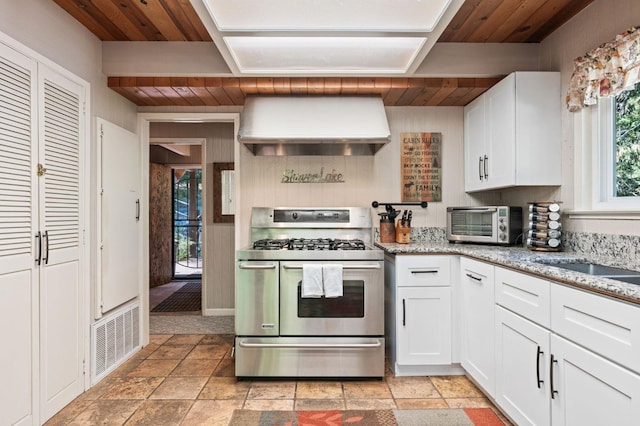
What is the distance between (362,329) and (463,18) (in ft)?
6.90

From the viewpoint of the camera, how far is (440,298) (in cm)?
252

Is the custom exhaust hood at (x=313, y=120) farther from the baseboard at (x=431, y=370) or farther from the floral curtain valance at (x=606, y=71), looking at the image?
the baseboard at (x=431, y=370)

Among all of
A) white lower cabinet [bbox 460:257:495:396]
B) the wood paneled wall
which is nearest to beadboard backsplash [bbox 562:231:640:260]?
white lower cabinet [bbox 460:257:495:396]

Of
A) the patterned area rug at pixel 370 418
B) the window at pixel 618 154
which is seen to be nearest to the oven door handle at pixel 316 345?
the patterned area rug at pixel 370 418

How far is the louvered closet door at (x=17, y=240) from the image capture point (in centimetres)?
173

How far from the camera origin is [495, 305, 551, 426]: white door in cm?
162

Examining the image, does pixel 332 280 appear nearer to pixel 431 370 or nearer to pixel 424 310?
pixel 424 310

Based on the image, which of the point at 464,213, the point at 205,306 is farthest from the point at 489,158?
the point at 205,306

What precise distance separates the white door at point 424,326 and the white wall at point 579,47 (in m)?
0.95

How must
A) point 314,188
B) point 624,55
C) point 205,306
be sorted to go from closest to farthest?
point 624,55
point 314,188
point 205,306

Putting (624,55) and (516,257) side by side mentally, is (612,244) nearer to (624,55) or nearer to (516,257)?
(516,257)

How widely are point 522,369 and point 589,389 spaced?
1.44 ft

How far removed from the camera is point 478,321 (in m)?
2.26

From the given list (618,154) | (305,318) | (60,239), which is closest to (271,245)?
(305,318)
